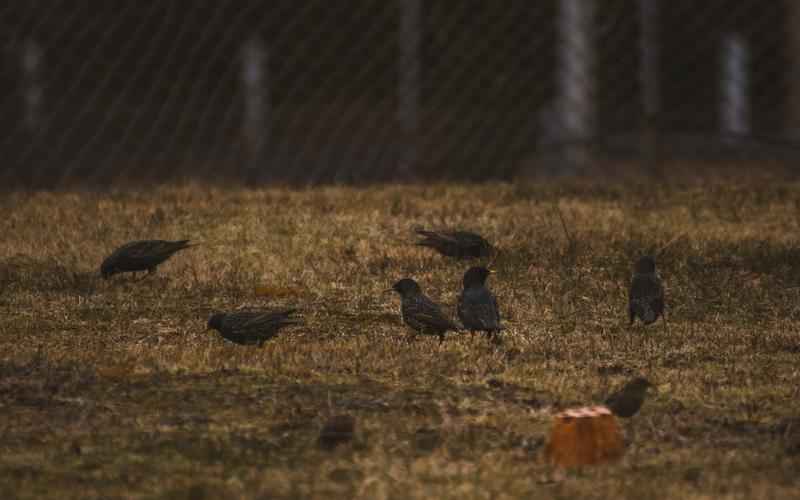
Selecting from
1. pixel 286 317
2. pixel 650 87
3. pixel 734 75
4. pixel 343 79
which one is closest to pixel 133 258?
pixel 286 317

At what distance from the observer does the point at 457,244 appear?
1135cm

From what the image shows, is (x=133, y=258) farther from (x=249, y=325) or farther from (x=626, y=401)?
(x=626, y=401)

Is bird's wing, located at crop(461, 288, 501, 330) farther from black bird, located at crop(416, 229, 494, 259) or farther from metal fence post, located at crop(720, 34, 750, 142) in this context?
metal fence post, located at crop(720, 34, 750, 142)

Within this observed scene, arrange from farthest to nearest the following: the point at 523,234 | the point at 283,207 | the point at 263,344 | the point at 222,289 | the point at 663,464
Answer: the point at 283,207 → the point at 523,234 → the point at 222,289 → the point at 263,344 → the point at 663,464

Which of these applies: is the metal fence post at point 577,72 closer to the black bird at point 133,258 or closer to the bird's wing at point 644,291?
the black bird at point 133,258

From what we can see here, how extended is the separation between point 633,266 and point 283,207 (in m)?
3.52

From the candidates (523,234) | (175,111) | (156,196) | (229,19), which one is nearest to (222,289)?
(523,234)

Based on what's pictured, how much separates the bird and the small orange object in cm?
248

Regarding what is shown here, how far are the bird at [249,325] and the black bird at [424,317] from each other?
0.67 metres

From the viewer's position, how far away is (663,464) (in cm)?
646

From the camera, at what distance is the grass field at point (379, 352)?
250 inches

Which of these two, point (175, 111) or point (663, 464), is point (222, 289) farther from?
point (175, 111)

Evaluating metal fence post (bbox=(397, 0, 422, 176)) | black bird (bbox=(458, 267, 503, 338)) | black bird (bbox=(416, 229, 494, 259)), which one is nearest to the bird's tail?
black bird (bbox=(458, 267, 503, 338))

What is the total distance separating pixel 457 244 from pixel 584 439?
16.7 feet
